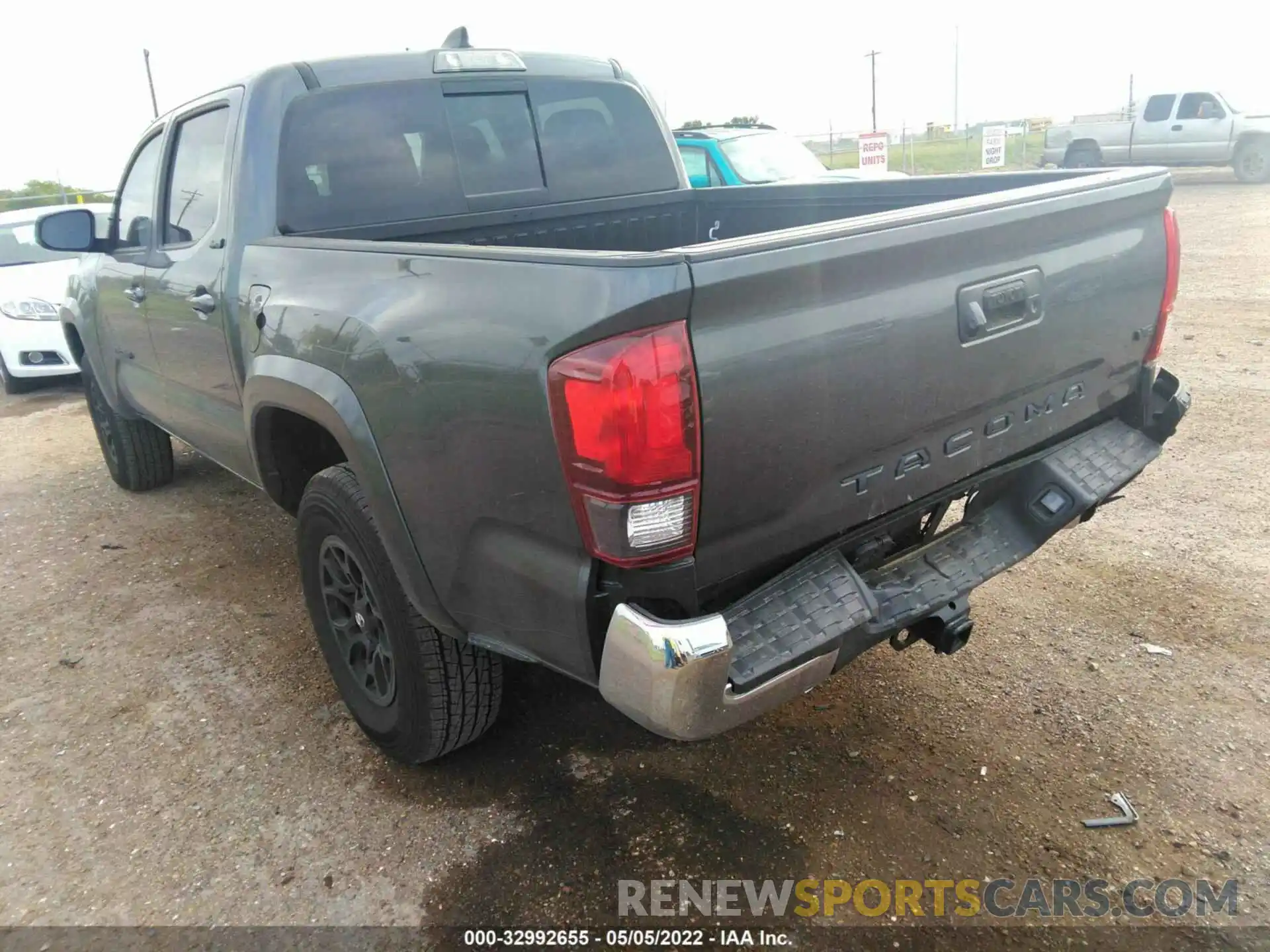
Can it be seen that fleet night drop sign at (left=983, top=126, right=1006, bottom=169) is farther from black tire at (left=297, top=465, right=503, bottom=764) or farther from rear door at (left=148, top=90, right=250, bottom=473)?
black tire at (left=297, top=465, right=503, bottom=764)

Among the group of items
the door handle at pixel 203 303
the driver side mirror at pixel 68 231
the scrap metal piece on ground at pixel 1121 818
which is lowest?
the scrap metal piece on ground at pixel 1121 818

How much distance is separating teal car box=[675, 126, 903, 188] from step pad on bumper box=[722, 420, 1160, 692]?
290 inches

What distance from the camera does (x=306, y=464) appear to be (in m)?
3.27

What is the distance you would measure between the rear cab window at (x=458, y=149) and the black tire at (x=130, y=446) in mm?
2860

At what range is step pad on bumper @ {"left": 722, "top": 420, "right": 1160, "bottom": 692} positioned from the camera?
212 centimetres

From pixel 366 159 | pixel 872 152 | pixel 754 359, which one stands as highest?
pixel 366 159

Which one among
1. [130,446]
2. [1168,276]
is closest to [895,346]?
[1168,276]

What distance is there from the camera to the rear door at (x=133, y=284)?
4082 millimetres

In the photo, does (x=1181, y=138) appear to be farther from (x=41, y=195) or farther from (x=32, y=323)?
(x=41, y=195)

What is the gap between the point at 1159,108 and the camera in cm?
1958

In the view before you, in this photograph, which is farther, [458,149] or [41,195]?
[41,195]

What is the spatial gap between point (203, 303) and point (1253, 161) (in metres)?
21.4

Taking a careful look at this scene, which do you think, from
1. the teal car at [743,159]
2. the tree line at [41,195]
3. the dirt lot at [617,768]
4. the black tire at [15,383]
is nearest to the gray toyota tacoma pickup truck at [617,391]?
the dirt lot at [617,768]

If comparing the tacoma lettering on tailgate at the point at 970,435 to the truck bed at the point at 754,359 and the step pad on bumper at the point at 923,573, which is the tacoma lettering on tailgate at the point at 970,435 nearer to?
the truck bed at the point at 754,359
